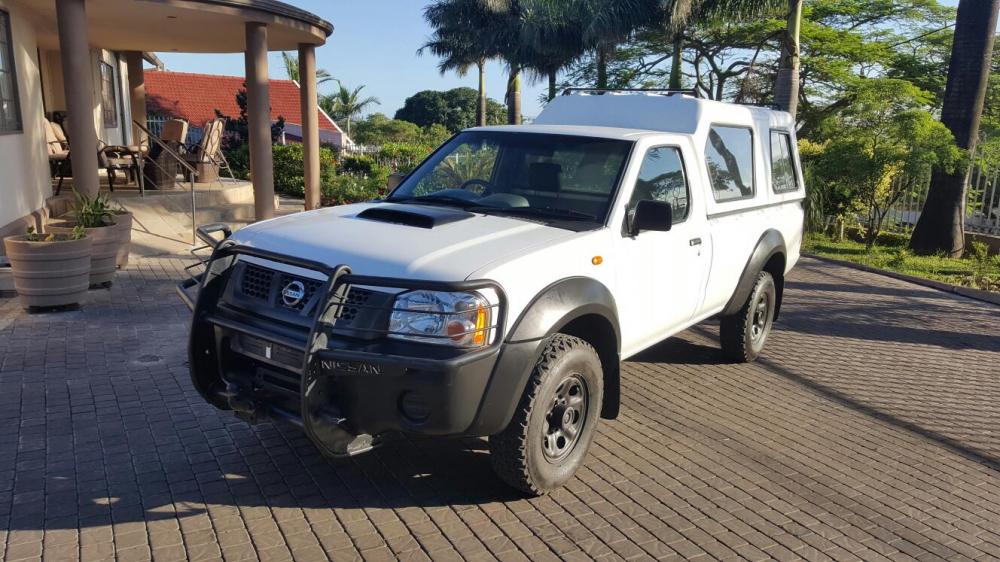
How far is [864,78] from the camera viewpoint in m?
30.2

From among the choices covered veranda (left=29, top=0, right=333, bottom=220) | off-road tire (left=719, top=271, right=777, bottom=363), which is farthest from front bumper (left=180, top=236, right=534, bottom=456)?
covered veranda (left=29, top=0, right=333, bottom=220)

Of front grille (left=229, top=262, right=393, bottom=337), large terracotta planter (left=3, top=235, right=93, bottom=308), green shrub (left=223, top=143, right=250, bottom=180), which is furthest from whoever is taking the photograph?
green shrub (left=223, top=143, right=250, bottom=180)

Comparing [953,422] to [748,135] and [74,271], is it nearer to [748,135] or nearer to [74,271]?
[748,135]

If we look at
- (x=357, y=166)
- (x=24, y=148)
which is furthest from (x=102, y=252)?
(x=357, y=166)

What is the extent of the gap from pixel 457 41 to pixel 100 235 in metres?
41.1

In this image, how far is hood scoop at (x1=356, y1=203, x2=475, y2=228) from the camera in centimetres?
417

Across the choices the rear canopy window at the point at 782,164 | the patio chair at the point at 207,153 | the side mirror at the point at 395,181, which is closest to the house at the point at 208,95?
the patio chair at the point at 207,153

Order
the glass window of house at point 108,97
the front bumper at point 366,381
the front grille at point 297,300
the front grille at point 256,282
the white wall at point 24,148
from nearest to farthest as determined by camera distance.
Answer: the front bumper at point 366,381
the front grille at point 297,300
the front grille at point 256,282
the white wall at point 24,148
the glass window of house at point 108,97

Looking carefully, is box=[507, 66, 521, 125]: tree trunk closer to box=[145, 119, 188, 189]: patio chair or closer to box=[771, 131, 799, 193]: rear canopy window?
box=[145, 119, 188, 189]: patio chair

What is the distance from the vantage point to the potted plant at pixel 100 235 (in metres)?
7.98

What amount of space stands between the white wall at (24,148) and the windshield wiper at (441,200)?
6122 mm

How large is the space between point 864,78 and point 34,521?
32479 millimetres

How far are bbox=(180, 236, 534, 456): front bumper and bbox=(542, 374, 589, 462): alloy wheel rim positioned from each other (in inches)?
20.6

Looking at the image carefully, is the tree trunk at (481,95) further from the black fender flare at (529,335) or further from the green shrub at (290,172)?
the black fender flare at (529,335)
